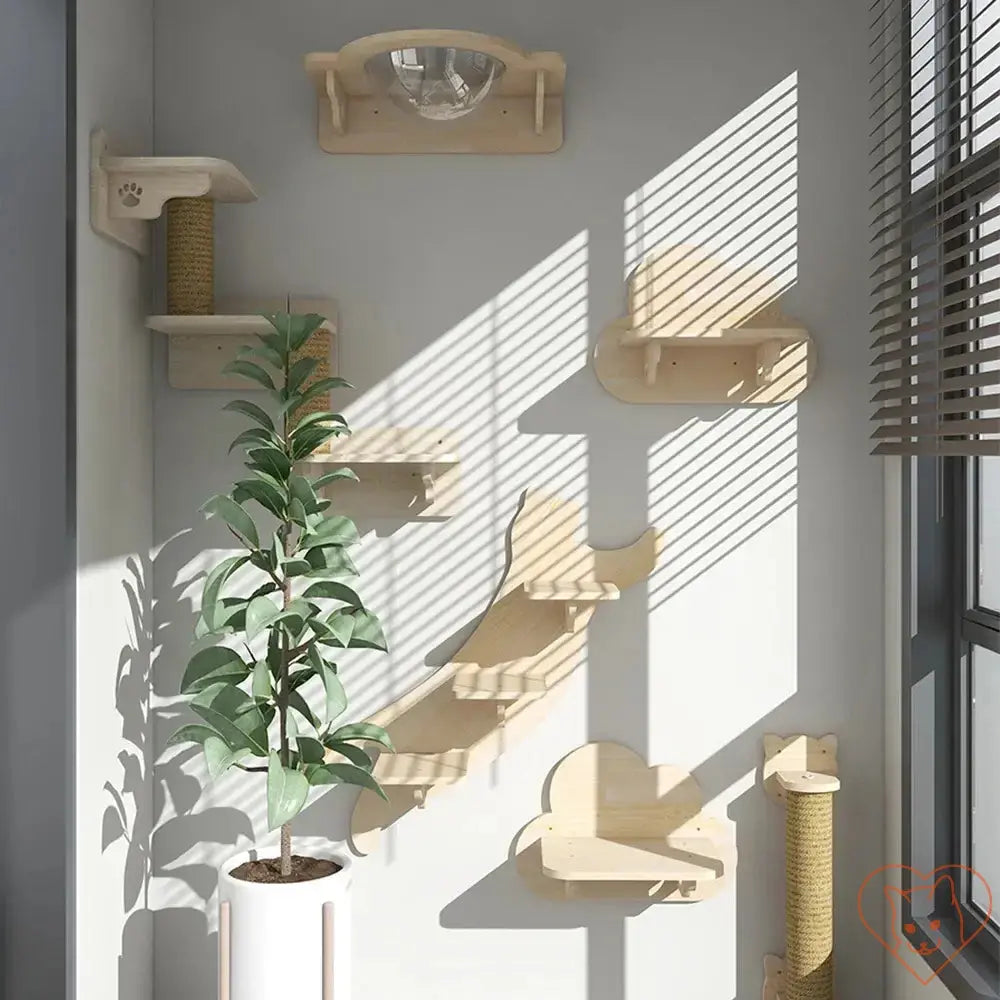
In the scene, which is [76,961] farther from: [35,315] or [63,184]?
[63,184]

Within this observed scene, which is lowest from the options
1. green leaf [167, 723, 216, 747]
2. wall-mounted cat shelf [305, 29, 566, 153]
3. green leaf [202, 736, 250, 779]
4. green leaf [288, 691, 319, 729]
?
green leaf [202, 736, 250, 779]

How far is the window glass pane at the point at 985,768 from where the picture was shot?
203 centimetres

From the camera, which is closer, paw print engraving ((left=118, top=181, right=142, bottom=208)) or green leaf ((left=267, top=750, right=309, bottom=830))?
green leaf ((left=267, top=750, right=309, bottom=830))

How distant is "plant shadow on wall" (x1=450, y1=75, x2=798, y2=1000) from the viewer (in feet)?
7.97

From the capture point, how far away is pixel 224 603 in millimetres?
2066

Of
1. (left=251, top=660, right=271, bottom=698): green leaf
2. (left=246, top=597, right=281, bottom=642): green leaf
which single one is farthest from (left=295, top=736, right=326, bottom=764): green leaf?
(left=246, top=597, right=281, bottom=642): green leaf

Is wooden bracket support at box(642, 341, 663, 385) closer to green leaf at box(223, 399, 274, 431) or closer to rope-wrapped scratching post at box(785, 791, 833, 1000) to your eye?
green leaf at box(223, 399, 274, 431)

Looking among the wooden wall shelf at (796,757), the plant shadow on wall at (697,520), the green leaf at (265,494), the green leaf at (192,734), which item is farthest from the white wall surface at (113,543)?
the wooden wall shelf at (796,757)

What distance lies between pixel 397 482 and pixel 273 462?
1.24 ft

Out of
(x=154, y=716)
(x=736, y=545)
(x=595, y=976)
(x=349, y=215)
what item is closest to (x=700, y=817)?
(x=595, y=976)

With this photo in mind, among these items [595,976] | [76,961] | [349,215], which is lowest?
[595,976]

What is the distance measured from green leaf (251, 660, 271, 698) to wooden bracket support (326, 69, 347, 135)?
42.0 inches

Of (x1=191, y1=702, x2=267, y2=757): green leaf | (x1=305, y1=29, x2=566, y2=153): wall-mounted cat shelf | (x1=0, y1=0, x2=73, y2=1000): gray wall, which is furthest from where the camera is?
(x1=305, y1=29, x2=566, y2=153): wall-mounted cat shelf

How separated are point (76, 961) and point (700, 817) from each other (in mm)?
1200
